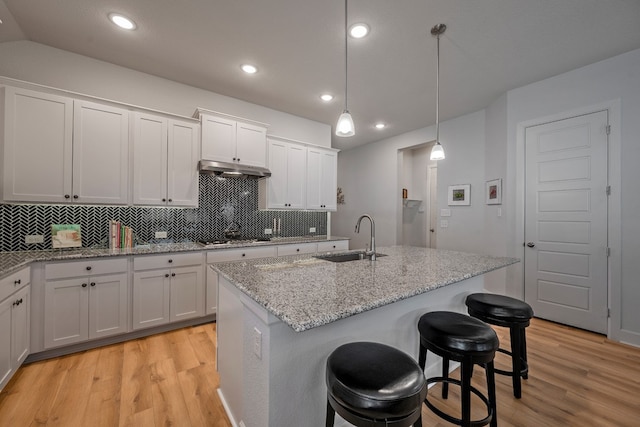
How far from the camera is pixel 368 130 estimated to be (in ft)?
16.5

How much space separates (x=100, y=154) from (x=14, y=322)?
5.13 feet

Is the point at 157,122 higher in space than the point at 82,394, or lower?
higher

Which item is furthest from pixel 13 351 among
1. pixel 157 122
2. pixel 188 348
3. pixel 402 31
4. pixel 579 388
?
pixel 579 388

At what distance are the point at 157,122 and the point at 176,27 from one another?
40.1 inches

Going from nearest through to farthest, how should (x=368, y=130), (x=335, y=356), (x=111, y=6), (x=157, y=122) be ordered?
(x=335, y=356)
(x=111, y=6)
(x=157, y=122)
(x=368, y=130)

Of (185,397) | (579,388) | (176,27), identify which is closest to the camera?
(185,397)

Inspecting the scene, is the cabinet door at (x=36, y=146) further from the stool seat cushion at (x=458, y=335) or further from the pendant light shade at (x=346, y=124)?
the stool seat cushion at (x=458, y=335)

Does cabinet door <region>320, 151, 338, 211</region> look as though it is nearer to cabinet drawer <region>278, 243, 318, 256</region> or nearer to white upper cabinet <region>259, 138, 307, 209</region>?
white upper cabinet <region>259, 138, 307, 209</region>

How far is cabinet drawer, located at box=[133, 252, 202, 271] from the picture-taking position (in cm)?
255

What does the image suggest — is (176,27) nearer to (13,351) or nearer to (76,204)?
(76,204)

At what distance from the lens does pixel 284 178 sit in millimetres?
3932

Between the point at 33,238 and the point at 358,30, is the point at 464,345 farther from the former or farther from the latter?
the point at 33,238

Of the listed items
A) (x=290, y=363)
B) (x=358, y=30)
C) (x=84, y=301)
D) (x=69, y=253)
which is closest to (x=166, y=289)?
(x=84, y=301)

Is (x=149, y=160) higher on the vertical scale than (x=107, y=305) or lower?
higher
